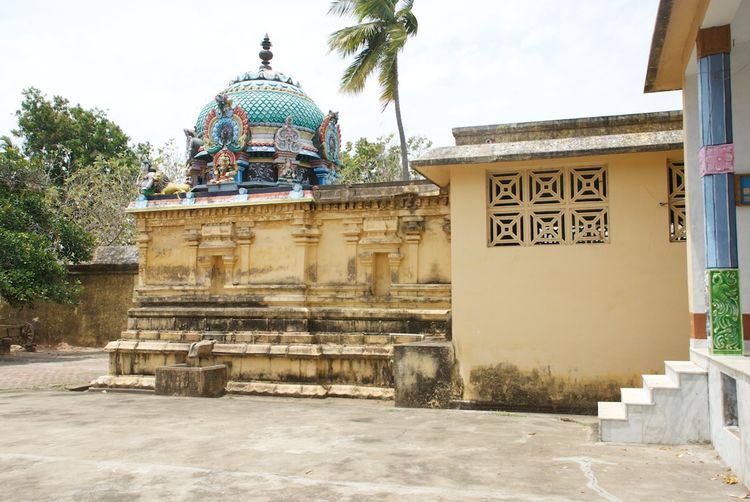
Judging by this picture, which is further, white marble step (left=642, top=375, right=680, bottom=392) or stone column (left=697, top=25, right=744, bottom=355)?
white marble step (left=642, top=375, right=680, bottom=392)

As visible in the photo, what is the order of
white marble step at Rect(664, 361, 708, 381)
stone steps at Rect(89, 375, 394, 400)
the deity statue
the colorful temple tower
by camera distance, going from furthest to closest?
the colorful temple tower → the deity statue → stone steps at Rect(89, 375, 394, 400) → white marble step at Rect(664, 361, 708, 381)

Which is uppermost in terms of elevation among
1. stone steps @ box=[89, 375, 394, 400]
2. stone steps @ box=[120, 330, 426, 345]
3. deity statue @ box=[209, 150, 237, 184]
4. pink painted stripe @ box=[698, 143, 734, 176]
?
deity statue @ box=[209, 150, 237, 184]

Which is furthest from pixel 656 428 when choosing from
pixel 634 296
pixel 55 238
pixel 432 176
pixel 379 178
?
pixel 379 178

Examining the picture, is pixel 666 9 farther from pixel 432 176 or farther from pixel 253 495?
pixel 253 495

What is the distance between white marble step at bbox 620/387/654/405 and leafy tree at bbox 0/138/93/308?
16.8 m

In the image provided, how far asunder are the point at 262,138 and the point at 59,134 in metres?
25.1

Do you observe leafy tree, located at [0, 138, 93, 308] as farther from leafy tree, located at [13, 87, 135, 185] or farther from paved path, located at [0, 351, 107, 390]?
leafy tree, located at [13, 87, 135, 185]

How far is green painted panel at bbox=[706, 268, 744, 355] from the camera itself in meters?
6.39

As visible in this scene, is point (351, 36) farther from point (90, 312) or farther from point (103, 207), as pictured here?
point (103, 207)

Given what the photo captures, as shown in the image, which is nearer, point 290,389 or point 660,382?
point 660,382

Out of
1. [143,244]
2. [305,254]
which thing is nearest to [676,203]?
[305,254]

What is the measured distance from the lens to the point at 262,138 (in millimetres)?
15594

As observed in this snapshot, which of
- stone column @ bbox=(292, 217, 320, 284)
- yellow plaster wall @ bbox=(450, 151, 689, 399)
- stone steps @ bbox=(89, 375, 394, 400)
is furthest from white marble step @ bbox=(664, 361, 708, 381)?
stone column @ bbox=(292, 217, 320, 284)

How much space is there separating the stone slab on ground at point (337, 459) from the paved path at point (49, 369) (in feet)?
17.1
